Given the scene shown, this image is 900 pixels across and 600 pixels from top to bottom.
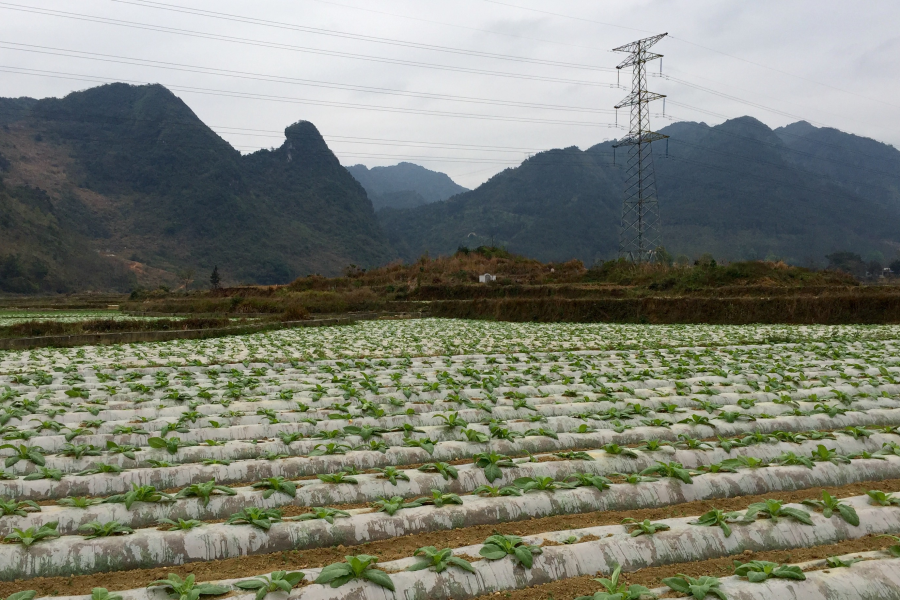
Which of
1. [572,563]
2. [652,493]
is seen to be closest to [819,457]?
[652,493]

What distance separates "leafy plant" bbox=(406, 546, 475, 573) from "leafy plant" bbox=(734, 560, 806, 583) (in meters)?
1.60

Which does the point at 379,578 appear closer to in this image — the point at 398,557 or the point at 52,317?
the point at 398,557

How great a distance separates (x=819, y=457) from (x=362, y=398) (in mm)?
5879

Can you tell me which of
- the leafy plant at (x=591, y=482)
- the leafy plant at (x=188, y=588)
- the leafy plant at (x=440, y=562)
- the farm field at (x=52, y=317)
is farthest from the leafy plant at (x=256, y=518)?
the farm field at (x=52, y=317)

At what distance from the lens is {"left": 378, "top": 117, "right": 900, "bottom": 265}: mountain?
3656 inches

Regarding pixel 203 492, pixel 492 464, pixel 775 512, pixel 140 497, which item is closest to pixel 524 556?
pixel 492 464

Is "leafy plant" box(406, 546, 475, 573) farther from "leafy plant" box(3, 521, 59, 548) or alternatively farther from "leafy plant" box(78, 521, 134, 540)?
"leafy plant" box(3, 521, 59, 548)

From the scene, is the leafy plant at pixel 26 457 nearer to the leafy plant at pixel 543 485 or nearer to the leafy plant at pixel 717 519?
the leafy plant at pixel 543 485

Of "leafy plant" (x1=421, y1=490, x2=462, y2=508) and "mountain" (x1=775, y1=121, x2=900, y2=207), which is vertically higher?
"mountain" (x1=775, y1=121, x2=900, y2=207)

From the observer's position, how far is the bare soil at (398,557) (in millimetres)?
3689

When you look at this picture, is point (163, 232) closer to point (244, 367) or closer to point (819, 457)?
point (244, 367)

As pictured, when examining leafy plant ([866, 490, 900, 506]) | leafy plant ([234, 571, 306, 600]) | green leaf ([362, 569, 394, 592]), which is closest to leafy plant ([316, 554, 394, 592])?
green leaf ([362, 569, 394, 592])

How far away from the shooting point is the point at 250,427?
727 centimetres

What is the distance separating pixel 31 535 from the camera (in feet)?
13.1
